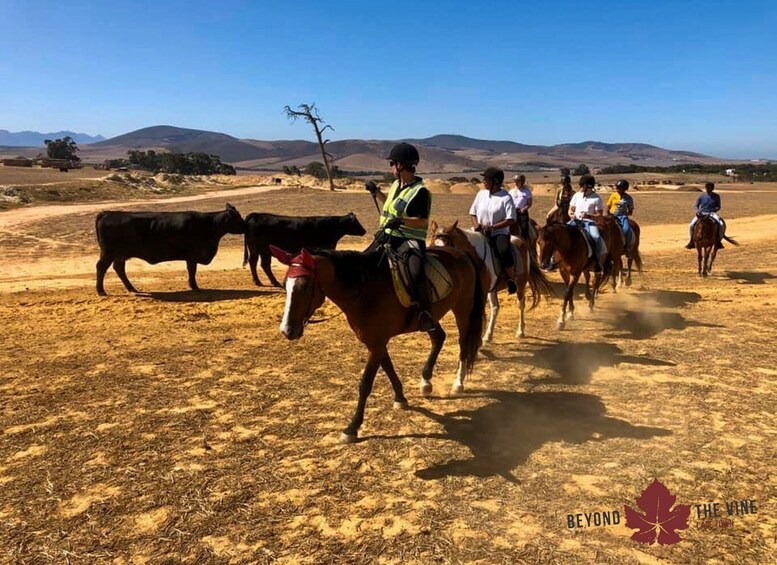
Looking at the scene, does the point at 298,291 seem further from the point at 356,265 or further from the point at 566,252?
the point at 566,252

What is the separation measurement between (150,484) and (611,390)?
5189 millimetres

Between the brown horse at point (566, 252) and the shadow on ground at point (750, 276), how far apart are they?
630 cm

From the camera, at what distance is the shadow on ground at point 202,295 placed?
1123cm

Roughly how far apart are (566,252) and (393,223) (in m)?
5.34

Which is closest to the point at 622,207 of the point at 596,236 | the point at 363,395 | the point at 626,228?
the point at 626,228

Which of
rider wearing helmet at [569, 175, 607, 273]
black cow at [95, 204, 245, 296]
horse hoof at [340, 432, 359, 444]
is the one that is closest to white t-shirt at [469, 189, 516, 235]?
rider wearing helmet at [569, 175, 607, 273]

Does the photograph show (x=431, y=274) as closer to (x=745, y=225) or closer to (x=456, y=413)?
(x=456, y=413)

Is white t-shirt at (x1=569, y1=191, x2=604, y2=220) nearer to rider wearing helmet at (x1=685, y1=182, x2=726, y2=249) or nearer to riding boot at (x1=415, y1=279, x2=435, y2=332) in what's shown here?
rider wearing helmet at (x1=685, y1=182, x2=726, y2=249)

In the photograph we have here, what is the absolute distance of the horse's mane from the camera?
4.54m

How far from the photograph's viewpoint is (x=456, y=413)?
5.55 meters

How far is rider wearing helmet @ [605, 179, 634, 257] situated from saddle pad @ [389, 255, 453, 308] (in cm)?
793

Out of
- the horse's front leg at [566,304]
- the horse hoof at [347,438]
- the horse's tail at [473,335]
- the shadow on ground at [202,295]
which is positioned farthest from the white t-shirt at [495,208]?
the shadow on ground at [202,295]

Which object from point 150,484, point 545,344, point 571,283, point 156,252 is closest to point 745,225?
point 571,283

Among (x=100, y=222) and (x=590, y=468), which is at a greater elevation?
(x=100, y=222)
